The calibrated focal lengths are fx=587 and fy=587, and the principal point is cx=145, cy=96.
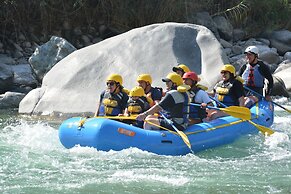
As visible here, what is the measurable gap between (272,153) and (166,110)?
5.08 ft

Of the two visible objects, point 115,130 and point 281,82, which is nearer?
point 115,130

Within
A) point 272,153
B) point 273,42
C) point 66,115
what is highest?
point 272,153

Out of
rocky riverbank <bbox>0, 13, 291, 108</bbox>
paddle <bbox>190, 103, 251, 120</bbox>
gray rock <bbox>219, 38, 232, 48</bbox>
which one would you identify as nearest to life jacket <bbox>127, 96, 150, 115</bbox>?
paddle <bbox>190, 103, 251, 120</bbox>

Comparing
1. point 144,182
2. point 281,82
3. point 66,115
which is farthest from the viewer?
point 281,82

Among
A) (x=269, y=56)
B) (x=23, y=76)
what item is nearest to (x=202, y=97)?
(x=23, y=76)

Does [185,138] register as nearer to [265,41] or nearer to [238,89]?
[238,89]

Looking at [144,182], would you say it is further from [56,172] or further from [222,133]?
[222,133]

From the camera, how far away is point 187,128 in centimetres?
811

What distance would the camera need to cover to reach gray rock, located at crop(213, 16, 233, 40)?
63.2ft

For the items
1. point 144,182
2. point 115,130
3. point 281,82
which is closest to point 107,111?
point 115,130

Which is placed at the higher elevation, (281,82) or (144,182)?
(144,182)

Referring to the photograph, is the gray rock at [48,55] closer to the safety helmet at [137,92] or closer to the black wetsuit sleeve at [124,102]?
the black wetsuit sleeve at [124,102]

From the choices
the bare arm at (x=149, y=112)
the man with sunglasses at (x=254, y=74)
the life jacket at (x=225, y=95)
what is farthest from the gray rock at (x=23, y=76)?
the bare arm at (x=149, y=112)

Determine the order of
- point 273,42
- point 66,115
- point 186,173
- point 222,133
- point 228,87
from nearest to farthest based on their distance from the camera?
1. point 186,173
2. point 222,133
3. point 228,87
4. point 66,115
5. point 273,42
